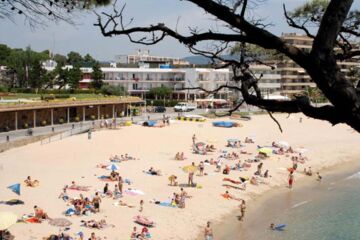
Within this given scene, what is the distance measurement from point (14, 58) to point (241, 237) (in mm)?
65271

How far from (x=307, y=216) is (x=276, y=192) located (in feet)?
14.2

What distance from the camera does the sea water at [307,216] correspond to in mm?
18875

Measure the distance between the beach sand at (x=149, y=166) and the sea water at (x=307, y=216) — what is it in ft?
3.61

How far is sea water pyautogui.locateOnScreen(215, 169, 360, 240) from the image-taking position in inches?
743

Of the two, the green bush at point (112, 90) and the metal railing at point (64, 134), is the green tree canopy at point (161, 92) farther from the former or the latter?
the metal railing at point (64, 134)

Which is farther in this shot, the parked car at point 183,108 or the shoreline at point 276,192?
the parked car at point 183,108

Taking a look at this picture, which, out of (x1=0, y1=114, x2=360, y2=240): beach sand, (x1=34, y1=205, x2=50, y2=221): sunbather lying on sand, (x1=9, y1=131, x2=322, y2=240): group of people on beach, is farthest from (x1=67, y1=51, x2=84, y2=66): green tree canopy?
(x1=34, y1=205, x2=50, y2=221): sunbather lying on sand

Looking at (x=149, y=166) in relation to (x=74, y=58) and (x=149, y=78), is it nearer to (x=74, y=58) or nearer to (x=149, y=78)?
(x=149, y=78)

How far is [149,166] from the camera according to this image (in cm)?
2834

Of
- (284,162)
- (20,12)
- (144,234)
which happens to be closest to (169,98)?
(284,162)

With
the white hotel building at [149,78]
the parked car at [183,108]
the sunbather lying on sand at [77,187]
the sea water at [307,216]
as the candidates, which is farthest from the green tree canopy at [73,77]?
the sunbather lying on sand at [77,187]

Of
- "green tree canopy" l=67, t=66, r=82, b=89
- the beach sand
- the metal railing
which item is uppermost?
"green tree canopy" l=67, t=66, r=82, b=89

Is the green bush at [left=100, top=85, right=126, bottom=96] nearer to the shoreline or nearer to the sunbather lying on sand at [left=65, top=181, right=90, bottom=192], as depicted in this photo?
the shoreline

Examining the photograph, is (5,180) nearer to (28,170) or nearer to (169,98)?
(28,170)
